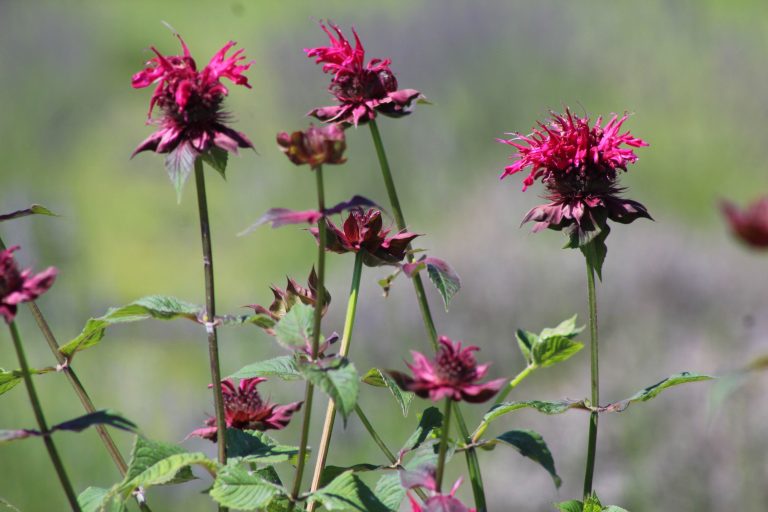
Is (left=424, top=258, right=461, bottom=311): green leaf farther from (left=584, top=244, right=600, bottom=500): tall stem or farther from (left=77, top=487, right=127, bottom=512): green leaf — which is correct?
(left=77, top=487, right=127, bottom=512): green leaf

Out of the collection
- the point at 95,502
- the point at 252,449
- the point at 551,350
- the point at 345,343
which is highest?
the point at 551,350

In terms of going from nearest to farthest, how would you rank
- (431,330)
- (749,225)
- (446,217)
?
(749,225) < (431,330) < (446,217)

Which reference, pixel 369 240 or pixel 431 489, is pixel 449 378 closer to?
pixel 431 489

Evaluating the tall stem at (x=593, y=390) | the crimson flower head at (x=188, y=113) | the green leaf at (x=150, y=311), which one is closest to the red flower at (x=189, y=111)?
the crimson flower head at (x=188, y=113)

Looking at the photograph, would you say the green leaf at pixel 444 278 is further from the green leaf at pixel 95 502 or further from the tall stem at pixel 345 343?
the green leaf at pixel 95 502

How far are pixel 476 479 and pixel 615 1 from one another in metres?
5.37

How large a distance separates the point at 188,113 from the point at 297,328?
175mm

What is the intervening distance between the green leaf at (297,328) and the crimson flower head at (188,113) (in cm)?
12

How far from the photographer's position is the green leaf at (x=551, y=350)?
0.74m

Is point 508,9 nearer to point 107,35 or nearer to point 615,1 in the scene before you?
point 615,1

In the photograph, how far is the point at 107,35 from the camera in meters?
6.07

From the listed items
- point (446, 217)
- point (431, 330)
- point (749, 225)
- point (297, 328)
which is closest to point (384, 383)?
point (431, 330)

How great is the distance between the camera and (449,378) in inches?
22.2

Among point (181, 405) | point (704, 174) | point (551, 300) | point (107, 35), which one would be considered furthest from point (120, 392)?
point (107, 35)
